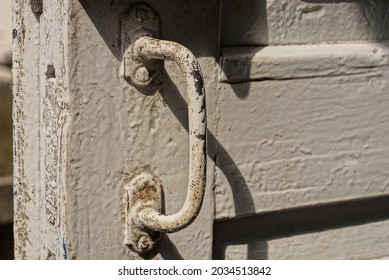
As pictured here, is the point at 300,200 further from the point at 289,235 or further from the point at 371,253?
the point at 371,253

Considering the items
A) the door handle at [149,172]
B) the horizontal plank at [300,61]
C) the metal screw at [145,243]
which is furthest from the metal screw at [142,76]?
the metal screw at [145,243]

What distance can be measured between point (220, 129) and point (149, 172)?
13 cm

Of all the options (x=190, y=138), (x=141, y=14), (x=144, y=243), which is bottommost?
(x=144, y=243)

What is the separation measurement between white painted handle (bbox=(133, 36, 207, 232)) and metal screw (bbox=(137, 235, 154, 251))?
7cm

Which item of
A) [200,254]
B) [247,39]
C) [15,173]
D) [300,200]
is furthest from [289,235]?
[15,173]

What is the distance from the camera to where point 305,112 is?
1.39m

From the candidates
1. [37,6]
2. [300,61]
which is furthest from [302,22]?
[37,6]

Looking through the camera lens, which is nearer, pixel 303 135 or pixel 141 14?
pixel 141 14

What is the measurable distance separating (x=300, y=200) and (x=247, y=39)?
29cm

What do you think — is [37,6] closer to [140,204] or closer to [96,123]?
[96,123]

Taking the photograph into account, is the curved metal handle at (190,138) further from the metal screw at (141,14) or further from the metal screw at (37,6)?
the metal screw at (37,6)

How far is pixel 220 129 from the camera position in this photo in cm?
132

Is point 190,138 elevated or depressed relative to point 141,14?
depressed

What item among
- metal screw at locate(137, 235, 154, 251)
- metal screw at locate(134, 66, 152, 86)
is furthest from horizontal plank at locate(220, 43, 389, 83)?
metal screw at locate(137, 235, 154, 251)
